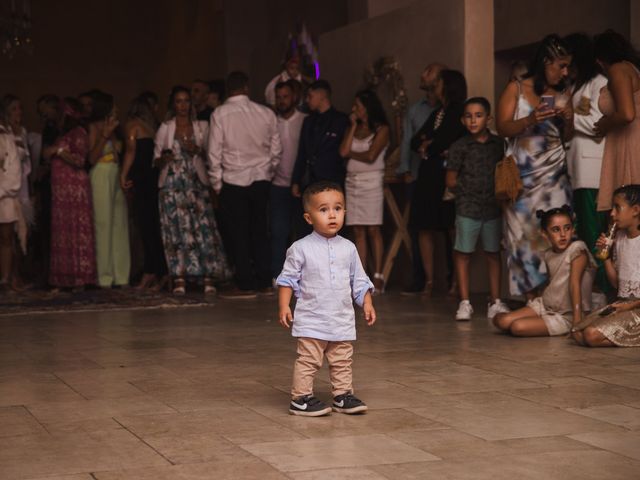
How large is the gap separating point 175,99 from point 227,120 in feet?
1.58

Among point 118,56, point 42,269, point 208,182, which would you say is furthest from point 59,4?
point 208,182

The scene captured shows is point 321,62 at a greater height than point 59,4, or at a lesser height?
lesser

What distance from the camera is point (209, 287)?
31.1 feet

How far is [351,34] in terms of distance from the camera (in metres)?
10.1

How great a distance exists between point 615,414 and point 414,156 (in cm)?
501

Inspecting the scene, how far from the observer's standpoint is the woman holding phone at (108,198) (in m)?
9.68

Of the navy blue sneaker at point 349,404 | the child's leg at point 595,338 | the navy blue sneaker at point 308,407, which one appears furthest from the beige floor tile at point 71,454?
the child's leg at point 595,338

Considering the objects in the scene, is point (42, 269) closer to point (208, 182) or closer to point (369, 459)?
point (208, 182)

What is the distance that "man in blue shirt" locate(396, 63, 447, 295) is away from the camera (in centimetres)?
877

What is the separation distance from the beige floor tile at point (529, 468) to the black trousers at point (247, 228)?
5817 mm

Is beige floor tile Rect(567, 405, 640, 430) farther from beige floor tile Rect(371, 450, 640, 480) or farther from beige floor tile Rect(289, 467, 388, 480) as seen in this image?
beige floor tile Rect(289, 467, 388, 480)

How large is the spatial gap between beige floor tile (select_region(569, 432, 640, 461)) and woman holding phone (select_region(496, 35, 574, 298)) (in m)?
3.24

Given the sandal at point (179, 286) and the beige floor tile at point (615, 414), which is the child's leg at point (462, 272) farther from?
the beige floor tile at point (615, 414)

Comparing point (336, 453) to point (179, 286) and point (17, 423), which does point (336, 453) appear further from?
point (179, 286)
